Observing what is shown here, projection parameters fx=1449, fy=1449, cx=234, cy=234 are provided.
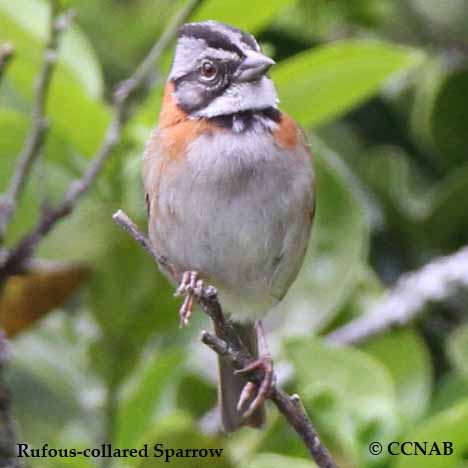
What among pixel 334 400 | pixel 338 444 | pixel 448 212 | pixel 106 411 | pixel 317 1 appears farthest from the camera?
pixel 317 1

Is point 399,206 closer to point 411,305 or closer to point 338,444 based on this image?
point 411,305

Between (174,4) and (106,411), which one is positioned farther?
(174,4)

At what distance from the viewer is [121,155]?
Result: 3.07 meters

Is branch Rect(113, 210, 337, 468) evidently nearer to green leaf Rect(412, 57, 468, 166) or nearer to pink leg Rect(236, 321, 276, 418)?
pink leg Rect(236, 321, 276, 418)

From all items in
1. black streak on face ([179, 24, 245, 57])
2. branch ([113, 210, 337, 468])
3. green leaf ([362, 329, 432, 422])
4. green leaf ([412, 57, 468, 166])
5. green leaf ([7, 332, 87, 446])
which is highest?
black streak on face ([179, 24, 245, 57])

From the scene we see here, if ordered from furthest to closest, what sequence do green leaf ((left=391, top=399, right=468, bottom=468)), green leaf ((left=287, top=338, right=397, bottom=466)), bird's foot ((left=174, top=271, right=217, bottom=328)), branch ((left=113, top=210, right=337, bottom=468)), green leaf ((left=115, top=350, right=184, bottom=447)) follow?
green leaf ((left=115, top=350, right=184, bottom=447)) < green leaf ((left=287, top=338, right=397, bottom=466)) < bird's foot ((left=174, top=271, right=217, bottom=328)) < green leaf ((left=391, top=399, right=468, bottom=468)) < branch ((left=113, top=210, right=337, bottom=468))

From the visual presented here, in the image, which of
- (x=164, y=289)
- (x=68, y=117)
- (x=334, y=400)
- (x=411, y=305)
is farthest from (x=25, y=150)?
(x=411, y=305)

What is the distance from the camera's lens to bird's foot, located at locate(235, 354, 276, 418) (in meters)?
2.61

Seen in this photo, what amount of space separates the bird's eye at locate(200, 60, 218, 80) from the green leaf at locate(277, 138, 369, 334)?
388mm

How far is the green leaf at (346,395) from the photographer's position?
2.72 m

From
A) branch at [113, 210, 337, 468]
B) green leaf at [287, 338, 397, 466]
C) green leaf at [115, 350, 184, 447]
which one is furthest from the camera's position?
green leaf at [115, 350, 184, 447]

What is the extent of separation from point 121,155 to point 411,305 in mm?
761

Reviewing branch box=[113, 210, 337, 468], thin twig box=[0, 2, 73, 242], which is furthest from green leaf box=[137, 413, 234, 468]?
thin twig box=[0, 2, 73, 242]

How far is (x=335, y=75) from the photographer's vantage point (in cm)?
309
